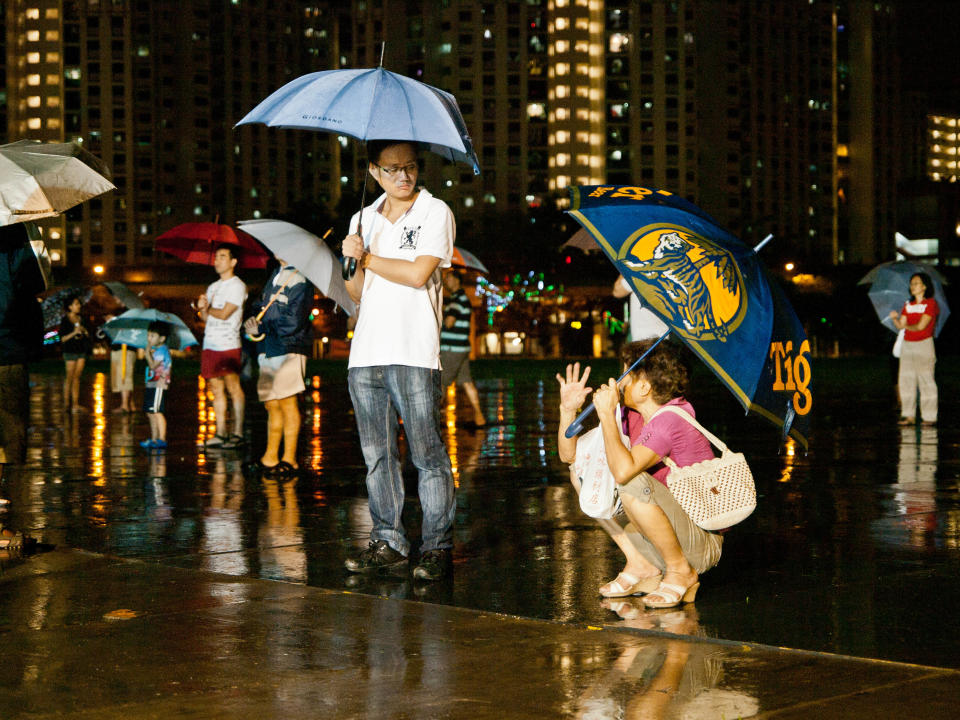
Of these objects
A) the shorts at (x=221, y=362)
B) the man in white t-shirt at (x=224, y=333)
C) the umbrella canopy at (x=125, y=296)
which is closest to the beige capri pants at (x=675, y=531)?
the man in white t-shirt at (x=224, y=333)

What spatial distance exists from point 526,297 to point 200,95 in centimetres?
9275

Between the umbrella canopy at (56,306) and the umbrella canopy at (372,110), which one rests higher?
the umbrella canopy at (372,110)

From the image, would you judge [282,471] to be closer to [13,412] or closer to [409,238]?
[13,412]

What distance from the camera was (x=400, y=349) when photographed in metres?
6.27

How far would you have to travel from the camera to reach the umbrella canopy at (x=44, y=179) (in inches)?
267

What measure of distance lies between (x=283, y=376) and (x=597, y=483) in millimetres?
5294

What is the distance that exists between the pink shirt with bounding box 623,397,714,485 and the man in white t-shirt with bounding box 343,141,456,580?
999mm

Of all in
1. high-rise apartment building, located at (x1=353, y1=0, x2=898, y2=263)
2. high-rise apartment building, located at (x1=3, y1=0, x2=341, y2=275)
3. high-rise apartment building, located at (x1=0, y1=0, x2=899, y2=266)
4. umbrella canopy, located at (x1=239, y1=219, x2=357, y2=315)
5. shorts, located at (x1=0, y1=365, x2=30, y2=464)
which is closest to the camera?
shorts, located at (x1=0, y1=365, x2=30, y2=464)

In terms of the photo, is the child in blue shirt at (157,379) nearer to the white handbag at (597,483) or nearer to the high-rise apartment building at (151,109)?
the white handbag at (597,483)

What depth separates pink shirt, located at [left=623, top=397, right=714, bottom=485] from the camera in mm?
5781

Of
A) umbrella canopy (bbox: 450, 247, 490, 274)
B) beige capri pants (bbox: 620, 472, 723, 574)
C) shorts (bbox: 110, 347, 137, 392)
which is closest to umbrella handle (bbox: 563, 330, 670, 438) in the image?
beige capri pants (bbox: 620, 472, 723, 574)

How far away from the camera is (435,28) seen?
6698 inches

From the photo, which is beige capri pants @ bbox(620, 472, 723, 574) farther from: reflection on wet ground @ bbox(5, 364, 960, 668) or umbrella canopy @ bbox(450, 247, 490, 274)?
umbrella canopy @ bbox(450, 247, 490, 274)

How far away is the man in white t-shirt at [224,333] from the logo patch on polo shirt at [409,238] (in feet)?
18.9
